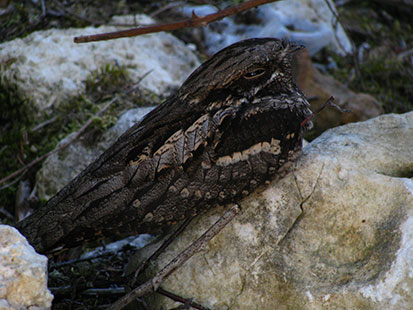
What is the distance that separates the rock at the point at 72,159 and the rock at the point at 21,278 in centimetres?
164

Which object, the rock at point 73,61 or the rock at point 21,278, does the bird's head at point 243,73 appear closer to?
the rock at point 21,278

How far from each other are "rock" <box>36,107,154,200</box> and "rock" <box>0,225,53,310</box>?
1.64 metres

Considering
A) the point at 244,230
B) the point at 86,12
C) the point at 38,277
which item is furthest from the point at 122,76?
the point at 38,277

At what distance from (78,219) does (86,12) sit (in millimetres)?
3111

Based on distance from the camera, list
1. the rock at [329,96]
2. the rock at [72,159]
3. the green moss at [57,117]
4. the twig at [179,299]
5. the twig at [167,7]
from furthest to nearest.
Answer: the twig at [167,7]
the rock at [329,96]
the green moss at [57,117]
the rock at [72,159]
the twig at [179,299]

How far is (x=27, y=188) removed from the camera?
12.4 ft

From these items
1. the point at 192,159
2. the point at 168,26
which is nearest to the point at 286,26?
the point at 192,159

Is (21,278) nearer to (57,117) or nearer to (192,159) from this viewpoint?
(192,159)

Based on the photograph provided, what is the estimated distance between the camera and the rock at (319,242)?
2252 millimetres

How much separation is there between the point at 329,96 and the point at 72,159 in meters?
2.30

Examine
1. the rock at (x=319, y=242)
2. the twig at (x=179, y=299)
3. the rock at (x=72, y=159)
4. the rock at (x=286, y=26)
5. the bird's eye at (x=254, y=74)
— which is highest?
the bird's eye at (x=254, y=74)

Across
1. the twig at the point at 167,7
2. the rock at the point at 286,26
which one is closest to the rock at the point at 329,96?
the rock at the point at 286,26

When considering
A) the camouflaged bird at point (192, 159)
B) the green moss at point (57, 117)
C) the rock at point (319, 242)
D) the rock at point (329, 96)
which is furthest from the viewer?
the rock at point (329, 96)

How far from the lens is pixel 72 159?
3738 millimetres
